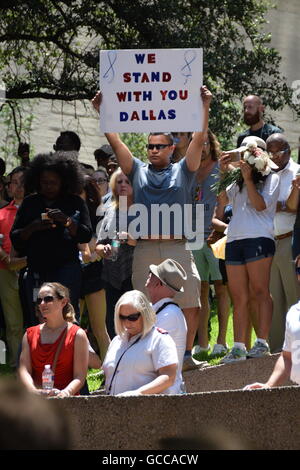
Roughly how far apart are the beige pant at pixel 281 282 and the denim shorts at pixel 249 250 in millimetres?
614

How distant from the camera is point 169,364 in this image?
6.56 meters

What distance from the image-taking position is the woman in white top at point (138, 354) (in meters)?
6.56

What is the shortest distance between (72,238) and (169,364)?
221cm

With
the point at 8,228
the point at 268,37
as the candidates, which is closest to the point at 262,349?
the point at 8,228

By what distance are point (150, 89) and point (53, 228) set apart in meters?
1.24

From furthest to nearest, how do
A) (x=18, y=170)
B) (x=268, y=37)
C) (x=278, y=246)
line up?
(x=268, y=37) < (x=18, y=170) < (x=278, y=246)

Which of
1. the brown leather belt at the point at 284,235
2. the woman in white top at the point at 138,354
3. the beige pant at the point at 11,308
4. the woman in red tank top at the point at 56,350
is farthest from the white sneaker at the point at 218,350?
the woman in white top at the point at 138,354

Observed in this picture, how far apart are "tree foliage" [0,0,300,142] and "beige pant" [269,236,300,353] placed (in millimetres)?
3756

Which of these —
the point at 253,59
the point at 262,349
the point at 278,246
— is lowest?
the point at 262,349

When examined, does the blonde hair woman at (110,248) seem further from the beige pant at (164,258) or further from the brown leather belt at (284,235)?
the brown leather belt at (284,235)

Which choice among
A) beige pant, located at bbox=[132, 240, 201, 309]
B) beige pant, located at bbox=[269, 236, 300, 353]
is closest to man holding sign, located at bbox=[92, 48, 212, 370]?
beige pant, located at bbox=[132, 240, 201, 309]

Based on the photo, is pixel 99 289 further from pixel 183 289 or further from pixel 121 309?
pixel 121 309

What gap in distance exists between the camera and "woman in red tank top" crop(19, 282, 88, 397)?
7.08 metres

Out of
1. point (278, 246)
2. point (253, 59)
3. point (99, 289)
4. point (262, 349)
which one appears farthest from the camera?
point (253, 59)
